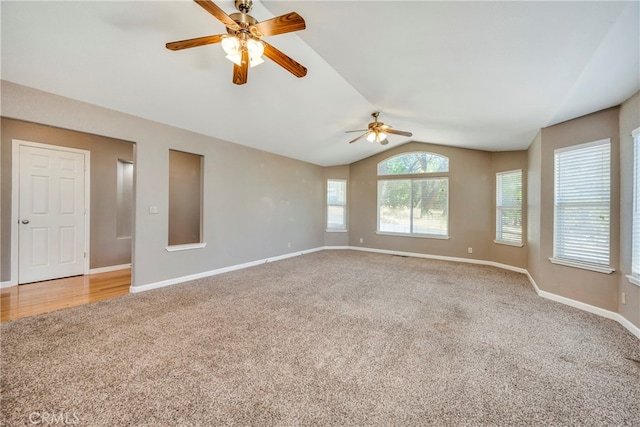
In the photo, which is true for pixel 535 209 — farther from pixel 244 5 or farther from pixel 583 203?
→ pixel 244 5

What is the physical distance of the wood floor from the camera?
301cm

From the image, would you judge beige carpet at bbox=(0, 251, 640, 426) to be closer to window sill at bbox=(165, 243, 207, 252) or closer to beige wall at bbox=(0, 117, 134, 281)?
window sill at bbox=(165, 243, 207, 252)

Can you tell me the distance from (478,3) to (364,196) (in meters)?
5.77

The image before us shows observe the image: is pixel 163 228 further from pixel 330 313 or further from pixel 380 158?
pixel 380 158

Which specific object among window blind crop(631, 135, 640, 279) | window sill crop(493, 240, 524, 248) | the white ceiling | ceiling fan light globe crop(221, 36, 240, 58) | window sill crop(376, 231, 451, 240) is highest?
the white ceiling

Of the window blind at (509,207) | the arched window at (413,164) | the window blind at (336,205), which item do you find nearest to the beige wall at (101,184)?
the window blind at (336,205)

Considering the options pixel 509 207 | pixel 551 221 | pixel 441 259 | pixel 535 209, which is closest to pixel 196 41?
pixel 551 221

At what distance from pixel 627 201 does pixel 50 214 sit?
7.93m

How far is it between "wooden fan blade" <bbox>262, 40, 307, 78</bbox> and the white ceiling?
1.35 ft

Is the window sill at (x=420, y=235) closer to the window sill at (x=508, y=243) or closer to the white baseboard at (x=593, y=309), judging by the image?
the window sill at (x=508, y=243)

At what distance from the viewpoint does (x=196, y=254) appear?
438cm

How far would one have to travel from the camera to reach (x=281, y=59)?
2.22 metres

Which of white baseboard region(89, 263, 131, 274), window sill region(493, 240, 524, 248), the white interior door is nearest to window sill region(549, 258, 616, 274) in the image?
window sill region(493, 240, 524, 248)

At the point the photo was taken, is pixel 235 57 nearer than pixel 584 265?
Yes
